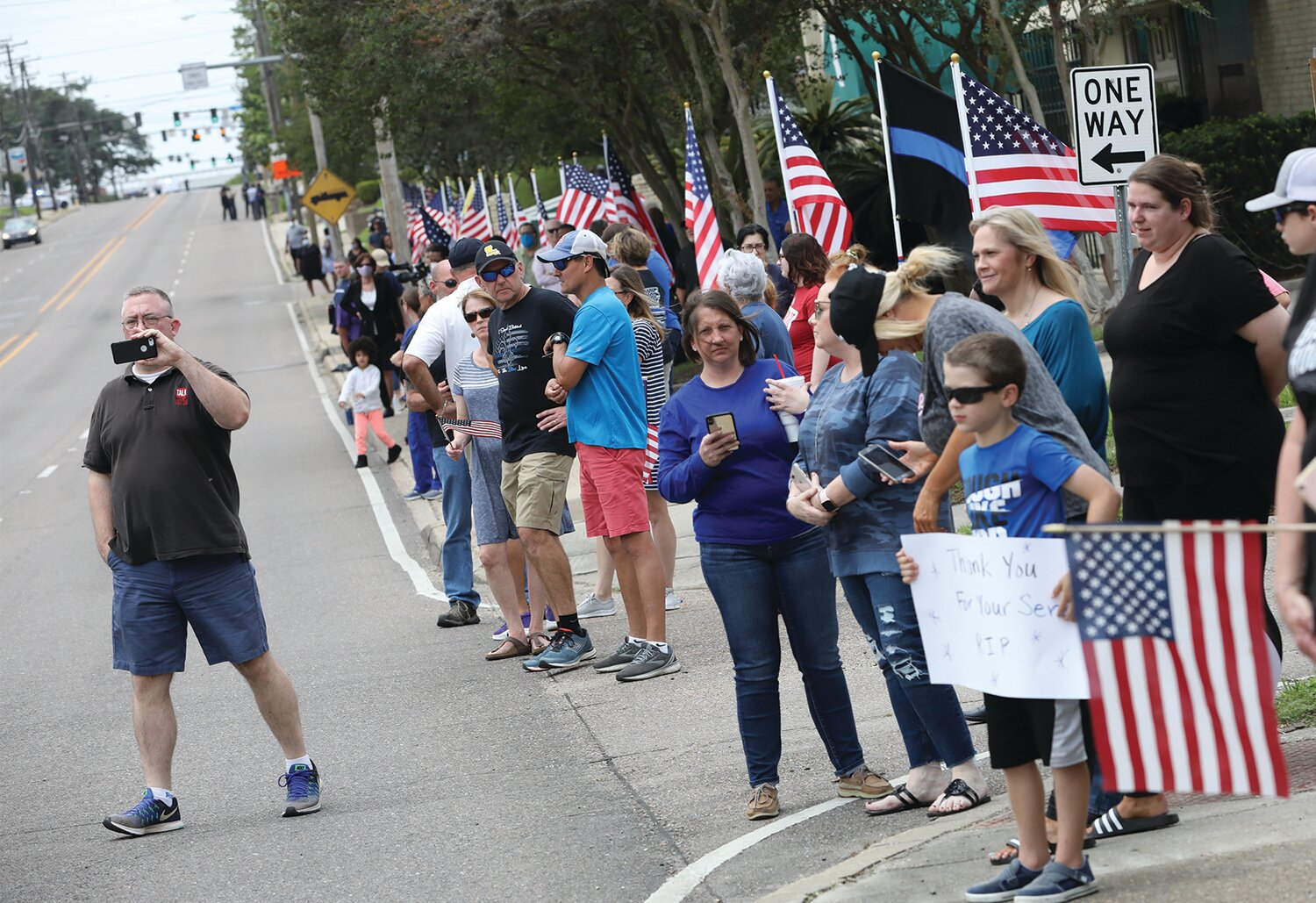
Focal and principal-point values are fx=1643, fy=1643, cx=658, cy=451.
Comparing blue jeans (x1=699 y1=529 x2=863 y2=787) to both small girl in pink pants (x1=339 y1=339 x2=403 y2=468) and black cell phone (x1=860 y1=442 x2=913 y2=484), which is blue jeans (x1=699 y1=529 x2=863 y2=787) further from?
small girl in pink pants (x1=339 y1=339 x2=403 y2=468)

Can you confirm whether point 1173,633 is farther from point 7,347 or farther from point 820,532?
point 7,347

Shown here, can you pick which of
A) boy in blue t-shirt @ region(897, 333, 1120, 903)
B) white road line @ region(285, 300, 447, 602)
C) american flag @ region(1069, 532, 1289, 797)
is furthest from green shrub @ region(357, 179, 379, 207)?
american flag @ region(1069, 532, 1289, 797)

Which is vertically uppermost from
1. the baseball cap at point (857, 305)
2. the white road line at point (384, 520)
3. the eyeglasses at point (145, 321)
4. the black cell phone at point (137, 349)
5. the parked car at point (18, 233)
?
the parked car at point (18, 233)

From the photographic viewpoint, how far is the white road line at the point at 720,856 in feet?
17.8

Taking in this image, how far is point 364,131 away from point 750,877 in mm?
29900

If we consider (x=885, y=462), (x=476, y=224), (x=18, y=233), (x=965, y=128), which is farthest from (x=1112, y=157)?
(x=18, y=233)

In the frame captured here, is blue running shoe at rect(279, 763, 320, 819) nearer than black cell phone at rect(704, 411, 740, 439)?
No

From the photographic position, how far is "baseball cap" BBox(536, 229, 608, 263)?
8.24 metres

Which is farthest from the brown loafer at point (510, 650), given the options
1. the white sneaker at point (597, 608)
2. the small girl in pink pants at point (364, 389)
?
Result: the small girl in pink pants at point (364, 389)

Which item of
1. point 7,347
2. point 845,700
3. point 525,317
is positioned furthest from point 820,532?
point 7,347

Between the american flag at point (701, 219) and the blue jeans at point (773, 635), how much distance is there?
7.60 meters

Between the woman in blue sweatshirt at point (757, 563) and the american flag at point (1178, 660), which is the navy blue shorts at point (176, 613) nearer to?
the woman in blue sweatshirt at point (757, 563)

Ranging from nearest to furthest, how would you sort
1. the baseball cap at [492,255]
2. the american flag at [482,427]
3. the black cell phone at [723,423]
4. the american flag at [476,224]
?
1. the black cell phone at [723,423]
2. the baseball cap at [492,255]
3. the american flag at [482,427]
4. the american flag at [476,224]

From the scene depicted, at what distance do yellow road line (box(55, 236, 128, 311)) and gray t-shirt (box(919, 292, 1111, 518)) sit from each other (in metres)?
47.5
